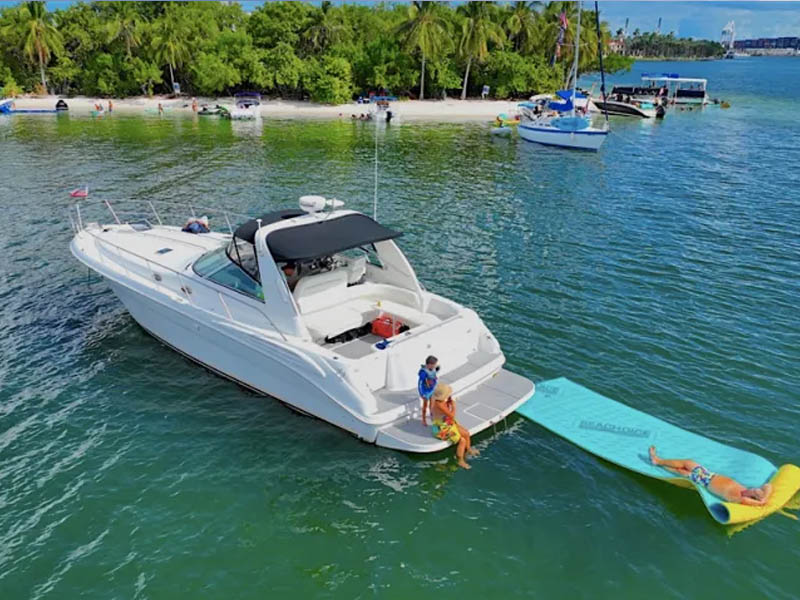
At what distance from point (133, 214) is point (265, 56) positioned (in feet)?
162

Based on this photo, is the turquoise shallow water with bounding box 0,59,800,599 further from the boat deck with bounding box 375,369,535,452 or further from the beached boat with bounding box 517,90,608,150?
the beached boat with bounding box 517,90,608,150

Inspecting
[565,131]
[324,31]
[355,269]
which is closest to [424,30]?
[324,31]

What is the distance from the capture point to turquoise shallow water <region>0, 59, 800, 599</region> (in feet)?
26.2

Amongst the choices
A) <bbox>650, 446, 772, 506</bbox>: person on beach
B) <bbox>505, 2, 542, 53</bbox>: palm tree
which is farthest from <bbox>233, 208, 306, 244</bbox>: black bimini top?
<bbox>505, 2, 542, 53</bbox>: palm tree

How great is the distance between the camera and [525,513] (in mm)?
8969

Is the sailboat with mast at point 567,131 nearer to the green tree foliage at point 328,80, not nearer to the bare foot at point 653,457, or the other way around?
the green tree foliage at point 328,80

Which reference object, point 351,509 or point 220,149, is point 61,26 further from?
point 351,509

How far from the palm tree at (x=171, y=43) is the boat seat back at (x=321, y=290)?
6608 cm

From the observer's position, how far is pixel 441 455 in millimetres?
10125

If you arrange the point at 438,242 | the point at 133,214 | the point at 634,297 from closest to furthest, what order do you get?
the point at 634,297, the point at 438,242, the point at 133,214

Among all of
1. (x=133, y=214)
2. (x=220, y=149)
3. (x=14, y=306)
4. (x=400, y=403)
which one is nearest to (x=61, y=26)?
(x=220, y=149)

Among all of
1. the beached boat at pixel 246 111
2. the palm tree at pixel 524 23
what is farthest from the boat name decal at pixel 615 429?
the palm tree at pixel 524 23

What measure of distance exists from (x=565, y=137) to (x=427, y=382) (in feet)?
123

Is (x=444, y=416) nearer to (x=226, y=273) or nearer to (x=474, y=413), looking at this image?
(x=474, y=413)
